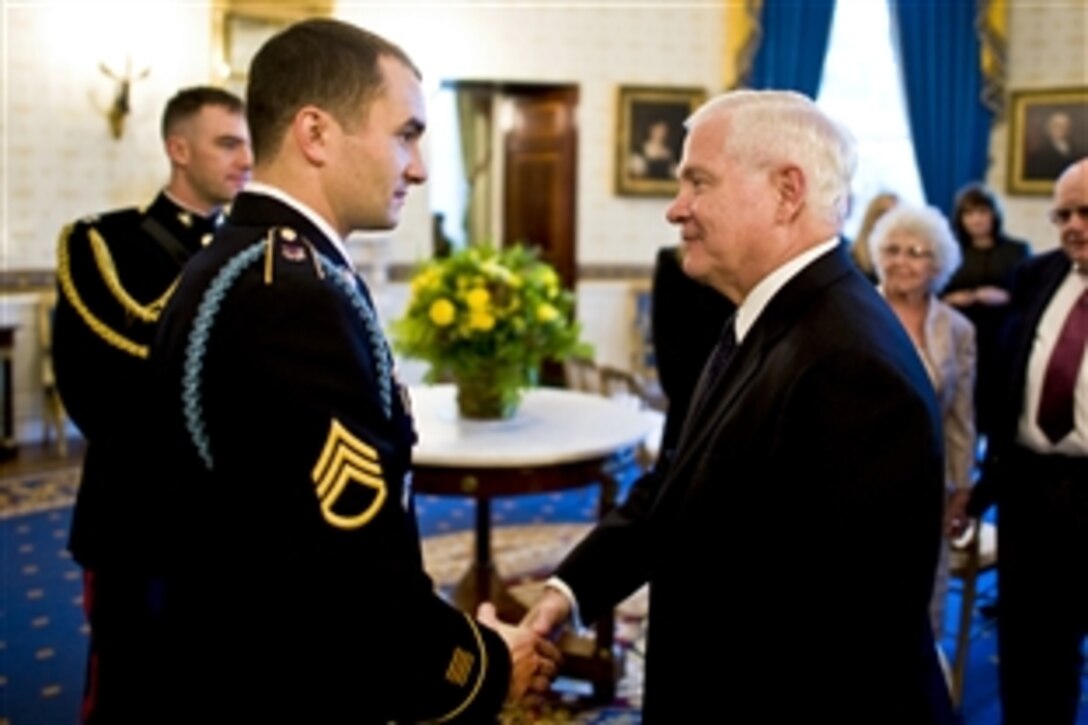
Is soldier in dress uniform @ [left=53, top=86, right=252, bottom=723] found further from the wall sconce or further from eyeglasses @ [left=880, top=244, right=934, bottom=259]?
the wall sconce

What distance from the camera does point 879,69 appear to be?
9078 mm

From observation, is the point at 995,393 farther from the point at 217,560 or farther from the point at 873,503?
the point at 217,560

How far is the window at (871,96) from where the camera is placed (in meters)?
9.01

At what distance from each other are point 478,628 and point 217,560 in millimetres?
368

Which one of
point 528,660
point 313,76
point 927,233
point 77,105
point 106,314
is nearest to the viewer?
point 313,76

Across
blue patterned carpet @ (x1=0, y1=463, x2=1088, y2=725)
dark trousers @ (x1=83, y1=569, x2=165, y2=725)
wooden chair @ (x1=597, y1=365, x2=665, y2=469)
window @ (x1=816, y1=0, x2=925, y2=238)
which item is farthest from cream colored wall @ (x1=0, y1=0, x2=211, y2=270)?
dark trousers @ (x1=83, y1=569, x2=165, y2=725)

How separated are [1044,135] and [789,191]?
7.89 metres

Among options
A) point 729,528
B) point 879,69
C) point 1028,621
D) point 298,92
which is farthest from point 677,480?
point 879,69

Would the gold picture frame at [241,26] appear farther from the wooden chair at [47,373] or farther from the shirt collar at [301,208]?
the shirt collar at [301,208]

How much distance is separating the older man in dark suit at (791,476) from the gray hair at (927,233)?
1.75m

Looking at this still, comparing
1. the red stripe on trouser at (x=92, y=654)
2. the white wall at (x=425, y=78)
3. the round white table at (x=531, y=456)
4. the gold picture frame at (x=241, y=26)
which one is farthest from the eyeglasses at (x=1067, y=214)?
the gold picture frame at (x=241, y=26)

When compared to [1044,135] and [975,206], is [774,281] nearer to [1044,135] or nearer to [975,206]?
[975,206]

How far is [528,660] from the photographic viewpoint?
1.71 metres

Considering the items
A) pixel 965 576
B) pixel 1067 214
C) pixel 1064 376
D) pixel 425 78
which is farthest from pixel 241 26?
pixel 1064 376
